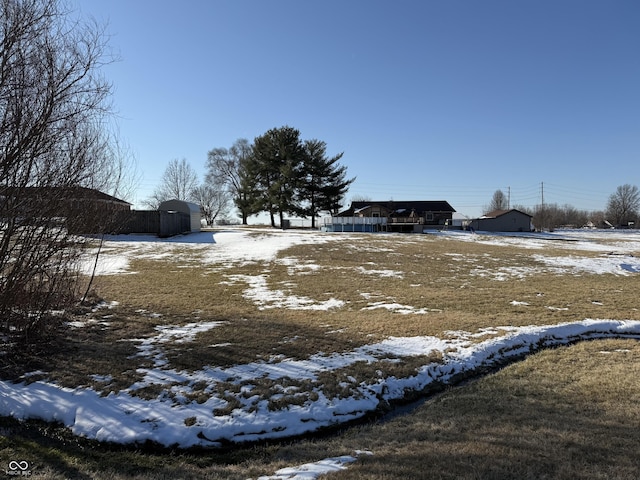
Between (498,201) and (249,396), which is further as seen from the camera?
(498,201)

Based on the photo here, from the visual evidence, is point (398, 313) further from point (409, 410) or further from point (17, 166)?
point (17, 166)

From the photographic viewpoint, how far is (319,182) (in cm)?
4706

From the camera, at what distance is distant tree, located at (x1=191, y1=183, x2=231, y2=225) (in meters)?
67.4

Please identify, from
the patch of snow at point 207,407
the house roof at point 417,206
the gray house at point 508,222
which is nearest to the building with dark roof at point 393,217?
the house roof at point 417,206

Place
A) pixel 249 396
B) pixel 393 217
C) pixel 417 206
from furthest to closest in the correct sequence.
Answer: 1. pixel 417 206
2. pixel 393 217
3. pixel 249 396

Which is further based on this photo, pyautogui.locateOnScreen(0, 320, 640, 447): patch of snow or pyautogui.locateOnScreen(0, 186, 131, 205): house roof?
pyautogui.locateOnScreen(0, 186, 131, 205): house roof

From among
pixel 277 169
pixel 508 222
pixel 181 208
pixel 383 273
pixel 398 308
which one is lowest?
pixel 398 308

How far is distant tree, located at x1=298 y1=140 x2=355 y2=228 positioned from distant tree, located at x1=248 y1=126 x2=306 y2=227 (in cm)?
116

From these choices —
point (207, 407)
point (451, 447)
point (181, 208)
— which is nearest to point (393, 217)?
point (181, 208)

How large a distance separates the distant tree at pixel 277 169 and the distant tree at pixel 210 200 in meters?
22.4

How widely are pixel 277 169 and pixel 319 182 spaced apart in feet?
18.7

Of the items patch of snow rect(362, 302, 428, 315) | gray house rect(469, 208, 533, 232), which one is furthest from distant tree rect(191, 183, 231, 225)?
patch of snow rect(362, 302, 428, 315)

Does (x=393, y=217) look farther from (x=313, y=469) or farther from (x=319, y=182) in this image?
(x=313, y=469)

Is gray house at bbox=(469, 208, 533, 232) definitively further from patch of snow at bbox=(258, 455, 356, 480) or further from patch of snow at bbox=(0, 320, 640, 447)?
patch of snow at bbox=(258, 455, 356, 480)
